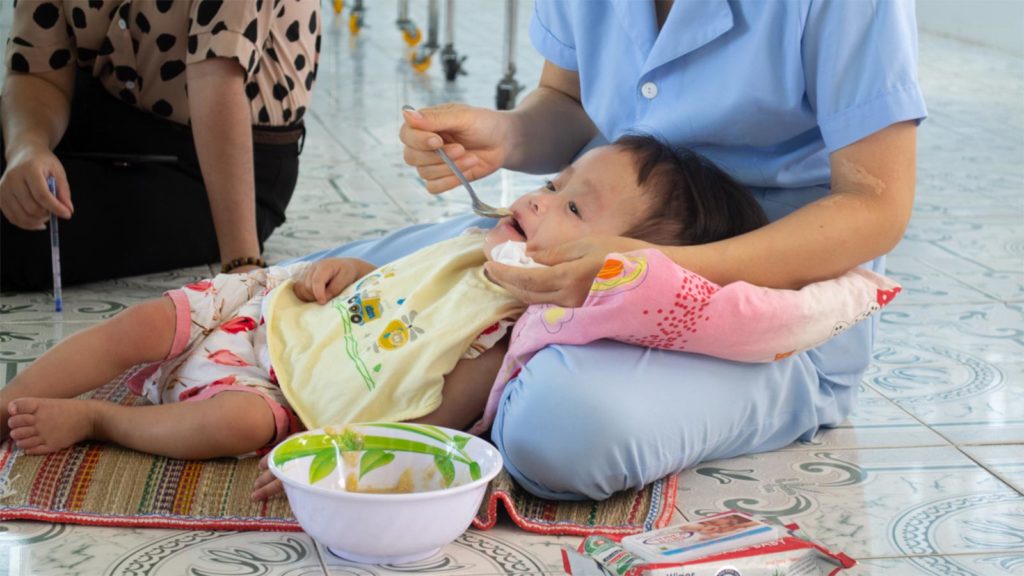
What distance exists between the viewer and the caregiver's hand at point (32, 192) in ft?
5.19

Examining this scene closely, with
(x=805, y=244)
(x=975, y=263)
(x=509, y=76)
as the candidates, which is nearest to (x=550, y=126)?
(x=805, y=244)

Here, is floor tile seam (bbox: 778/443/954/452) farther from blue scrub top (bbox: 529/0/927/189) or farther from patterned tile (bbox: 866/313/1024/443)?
blue scrub top (bbox: 529/0/927/189)

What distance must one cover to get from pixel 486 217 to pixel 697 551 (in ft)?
1.91

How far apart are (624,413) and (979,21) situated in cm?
425

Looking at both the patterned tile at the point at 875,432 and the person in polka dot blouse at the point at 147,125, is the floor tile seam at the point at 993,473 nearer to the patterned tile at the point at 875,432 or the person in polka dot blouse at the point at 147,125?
the patterned tile at the point at 875,432

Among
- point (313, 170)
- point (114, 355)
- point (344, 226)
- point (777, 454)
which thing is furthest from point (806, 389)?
point (313, 170)

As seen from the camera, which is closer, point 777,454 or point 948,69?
point 777,454

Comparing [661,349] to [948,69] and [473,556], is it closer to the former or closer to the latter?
[473,556]

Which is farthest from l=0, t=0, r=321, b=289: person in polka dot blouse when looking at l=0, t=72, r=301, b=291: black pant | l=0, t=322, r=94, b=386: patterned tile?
l=0, t=322, r=94, b=386: patterned tile

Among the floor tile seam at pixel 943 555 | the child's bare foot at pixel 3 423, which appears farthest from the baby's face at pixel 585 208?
the child's bare foot at pixel 3 423

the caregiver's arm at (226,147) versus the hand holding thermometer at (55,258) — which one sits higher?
the caregiver's arm at (226,147)

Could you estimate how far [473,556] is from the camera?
106 centimetres

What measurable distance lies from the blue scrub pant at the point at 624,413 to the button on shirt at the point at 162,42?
0.78 metres

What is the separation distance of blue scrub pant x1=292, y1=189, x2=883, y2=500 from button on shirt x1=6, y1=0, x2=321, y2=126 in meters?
0.78
